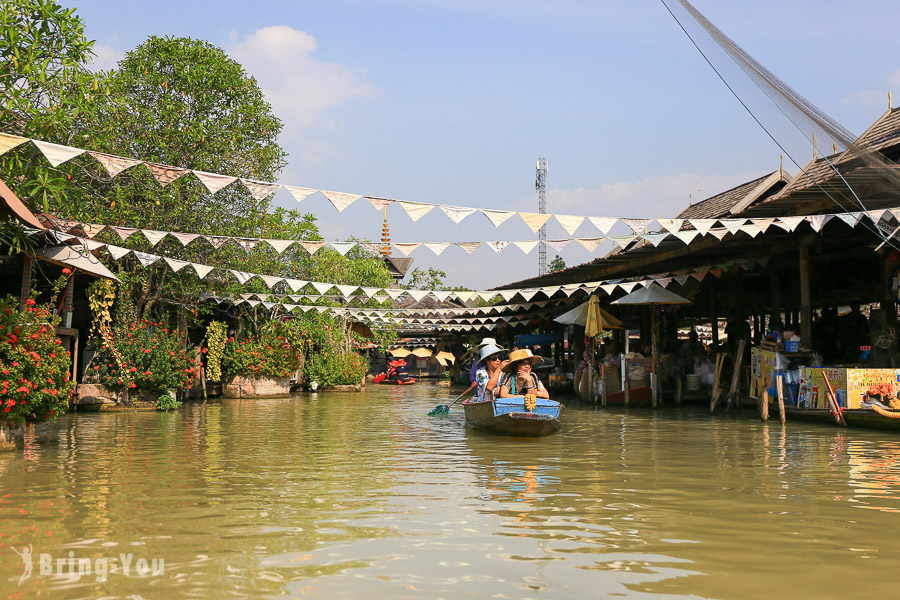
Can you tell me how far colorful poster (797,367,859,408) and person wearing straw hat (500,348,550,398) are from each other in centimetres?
459

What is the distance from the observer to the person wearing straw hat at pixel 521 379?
11250mm

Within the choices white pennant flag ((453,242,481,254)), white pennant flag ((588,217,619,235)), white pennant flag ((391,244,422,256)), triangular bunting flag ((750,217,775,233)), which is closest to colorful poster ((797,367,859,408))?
triangular bunting flag ((750,217,775,233))

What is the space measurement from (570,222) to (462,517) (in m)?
7.05

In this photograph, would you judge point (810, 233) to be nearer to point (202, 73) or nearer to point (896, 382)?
point (896, 382)

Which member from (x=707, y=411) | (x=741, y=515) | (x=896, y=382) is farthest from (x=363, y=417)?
(x=741, y=515)

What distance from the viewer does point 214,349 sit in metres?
23.3

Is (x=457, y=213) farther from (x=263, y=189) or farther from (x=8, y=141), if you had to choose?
(x=8, y=141)

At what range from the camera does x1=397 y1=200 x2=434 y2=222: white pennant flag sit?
36.7 ft

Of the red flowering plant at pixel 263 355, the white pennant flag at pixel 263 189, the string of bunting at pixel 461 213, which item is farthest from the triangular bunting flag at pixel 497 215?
the red flowering plant at pixel 263 355

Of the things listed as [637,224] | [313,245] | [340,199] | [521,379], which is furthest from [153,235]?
[637,224]

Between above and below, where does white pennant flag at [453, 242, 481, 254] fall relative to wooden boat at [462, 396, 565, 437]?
above

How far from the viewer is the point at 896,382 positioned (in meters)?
11.2

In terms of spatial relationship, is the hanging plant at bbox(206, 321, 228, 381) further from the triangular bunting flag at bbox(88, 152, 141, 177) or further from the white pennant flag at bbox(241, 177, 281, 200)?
the triangular bunting flag at bbox(88, 152, 141, 177)

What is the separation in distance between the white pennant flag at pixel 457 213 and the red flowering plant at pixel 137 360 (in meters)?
8.61
